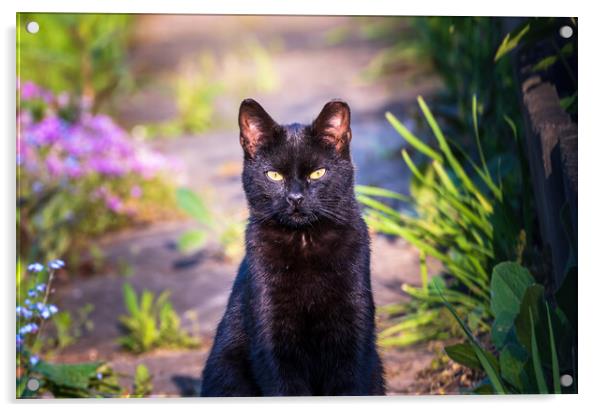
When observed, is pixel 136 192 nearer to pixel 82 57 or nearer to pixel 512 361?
pixel 82 57

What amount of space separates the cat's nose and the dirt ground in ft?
3.51

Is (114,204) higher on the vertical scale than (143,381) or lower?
higher

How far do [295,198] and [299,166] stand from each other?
10cm

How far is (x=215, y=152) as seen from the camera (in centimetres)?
479

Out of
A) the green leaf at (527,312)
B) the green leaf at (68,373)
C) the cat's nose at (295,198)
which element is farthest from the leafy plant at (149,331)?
the green leaf at (527,312)

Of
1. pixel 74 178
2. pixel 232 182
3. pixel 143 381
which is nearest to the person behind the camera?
pixel 143 381

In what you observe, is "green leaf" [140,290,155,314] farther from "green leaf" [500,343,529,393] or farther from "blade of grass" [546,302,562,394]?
"blade of grass" [546,302,562,394]

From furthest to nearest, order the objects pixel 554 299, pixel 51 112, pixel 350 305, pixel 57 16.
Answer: pixel 51 112, pixel 57 16, pixel 554 299, pixel 350 305

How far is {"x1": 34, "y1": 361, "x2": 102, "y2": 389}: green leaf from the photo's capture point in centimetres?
321

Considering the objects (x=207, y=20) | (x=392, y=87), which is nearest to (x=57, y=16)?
(x=207, y=20)

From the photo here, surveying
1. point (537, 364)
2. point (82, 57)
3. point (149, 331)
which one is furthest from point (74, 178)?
point (537, 364)

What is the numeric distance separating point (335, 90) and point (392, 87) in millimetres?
236
